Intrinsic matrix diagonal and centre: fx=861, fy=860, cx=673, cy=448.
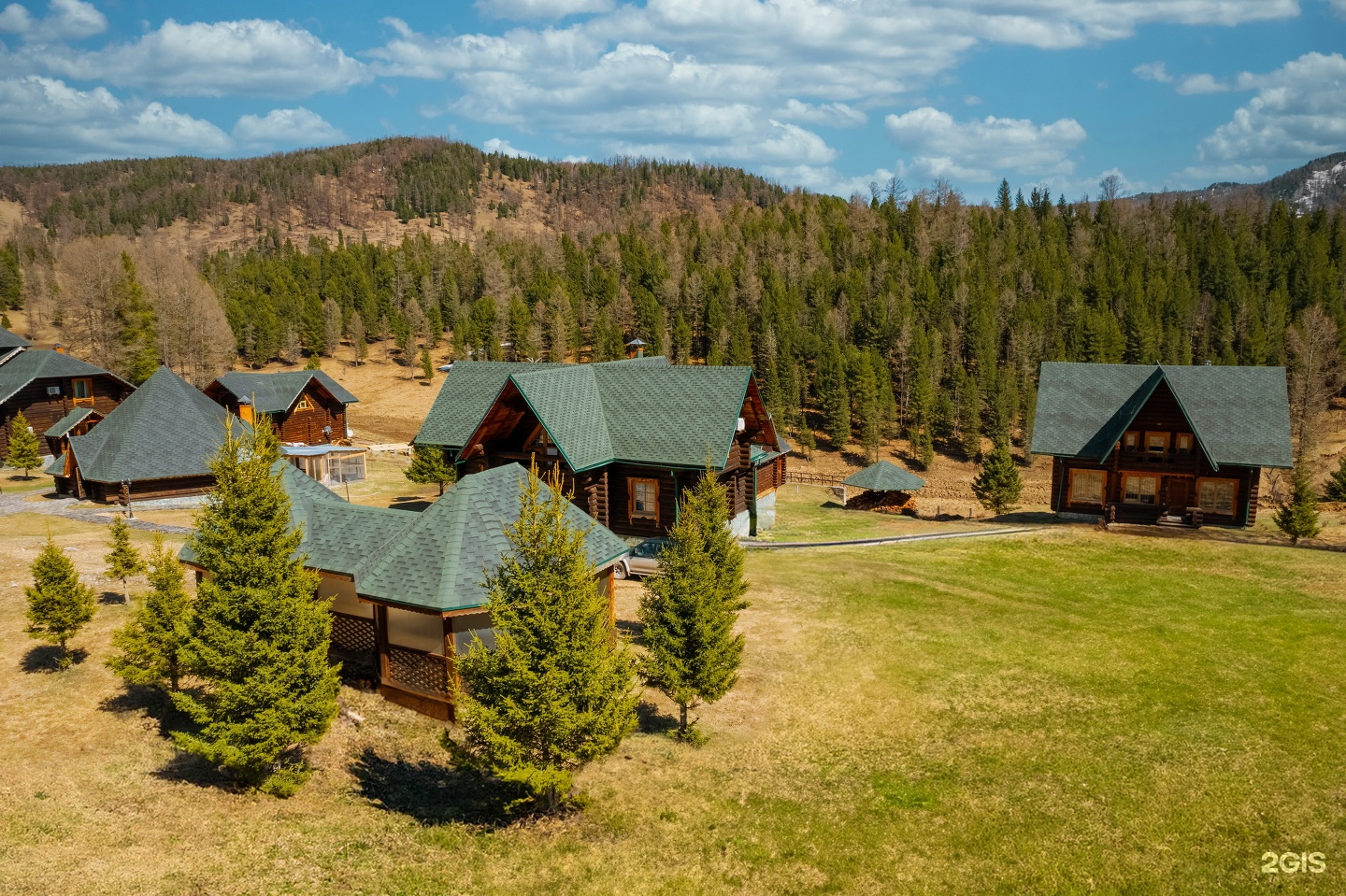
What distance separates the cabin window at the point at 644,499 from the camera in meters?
34.2

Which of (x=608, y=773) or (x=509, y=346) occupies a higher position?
(x=509, y=346)

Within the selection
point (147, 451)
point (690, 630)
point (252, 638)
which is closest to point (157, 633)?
point (252, 638)

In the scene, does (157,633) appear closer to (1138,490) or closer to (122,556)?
(122,556)

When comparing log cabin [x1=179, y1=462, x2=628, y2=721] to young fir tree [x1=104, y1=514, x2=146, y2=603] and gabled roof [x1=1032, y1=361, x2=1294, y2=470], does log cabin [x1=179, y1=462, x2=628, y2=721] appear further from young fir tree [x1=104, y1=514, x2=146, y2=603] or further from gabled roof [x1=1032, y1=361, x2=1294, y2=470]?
gabled roof [x1=1032, y1=361, x2=1294, y2=470]

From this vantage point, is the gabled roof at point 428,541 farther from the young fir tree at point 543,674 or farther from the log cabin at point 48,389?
the log cabin at point 48,389

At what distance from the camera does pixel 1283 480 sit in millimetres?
65000

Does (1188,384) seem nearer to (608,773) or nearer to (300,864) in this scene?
(608,773)

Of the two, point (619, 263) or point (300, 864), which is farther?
point (619, 263)

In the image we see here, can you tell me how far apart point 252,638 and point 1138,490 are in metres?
41.3

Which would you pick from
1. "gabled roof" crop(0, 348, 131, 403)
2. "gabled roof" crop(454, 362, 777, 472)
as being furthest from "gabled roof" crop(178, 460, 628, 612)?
"gabled roof" crop(0, 348, 131, 403)

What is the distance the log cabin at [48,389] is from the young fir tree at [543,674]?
52.0 metres

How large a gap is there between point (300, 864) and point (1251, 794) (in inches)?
670

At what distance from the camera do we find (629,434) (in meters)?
34.6

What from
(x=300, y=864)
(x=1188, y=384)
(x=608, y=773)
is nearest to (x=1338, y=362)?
(x=1188, y=384)
